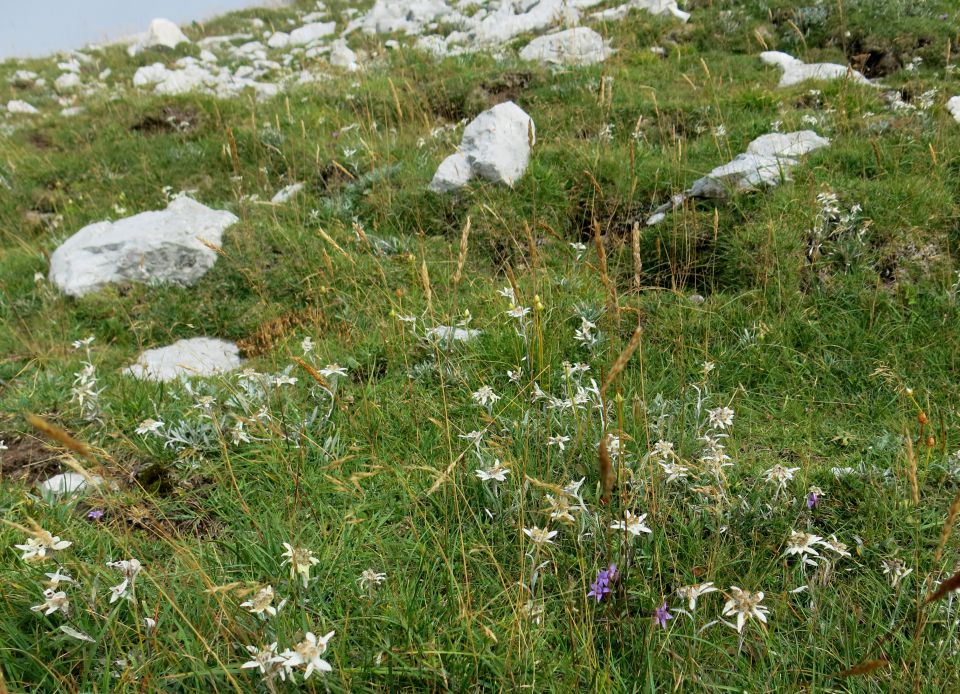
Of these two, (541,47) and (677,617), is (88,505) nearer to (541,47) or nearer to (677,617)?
(677,617)

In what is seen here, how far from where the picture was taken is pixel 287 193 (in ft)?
24.5

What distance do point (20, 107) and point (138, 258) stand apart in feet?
36.2

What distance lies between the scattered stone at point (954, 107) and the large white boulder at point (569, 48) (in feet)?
15.7

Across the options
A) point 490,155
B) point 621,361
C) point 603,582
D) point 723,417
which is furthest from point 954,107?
point 621,361

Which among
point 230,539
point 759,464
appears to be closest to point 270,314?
point 230,539

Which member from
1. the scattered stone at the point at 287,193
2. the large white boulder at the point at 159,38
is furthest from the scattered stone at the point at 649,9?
the large white boulder at the point at 159,38

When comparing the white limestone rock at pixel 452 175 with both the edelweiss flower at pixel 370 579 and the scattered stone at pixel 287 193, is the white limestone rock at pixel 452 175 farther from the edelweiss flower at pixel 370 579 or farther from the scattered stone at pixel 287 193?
the edelweiss flower at pixel 370 579

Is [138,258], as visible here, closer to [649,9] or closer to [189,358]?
[189,358]

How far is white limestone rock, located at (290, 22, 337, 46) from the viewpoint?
19703mm

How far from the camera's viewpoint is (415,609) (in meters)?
2.41

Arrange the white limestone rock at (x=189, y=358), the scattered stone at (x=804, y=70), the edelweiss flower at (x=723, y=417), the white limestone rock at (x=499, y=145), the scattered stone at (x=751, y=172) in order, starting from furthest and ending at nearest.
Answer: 1. the scattered stone at (x=804, y=70)
2. the white limestone rock at (x=499, y=145)
3. the scattered stone at (x=751, y=172)
4. the white limestone rock at (x=189, y=358)
5. the edelweiss flower at (x=723, y=417)

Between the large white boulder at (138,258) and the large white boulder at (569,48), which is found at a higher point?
the large white boulder at (569,48)

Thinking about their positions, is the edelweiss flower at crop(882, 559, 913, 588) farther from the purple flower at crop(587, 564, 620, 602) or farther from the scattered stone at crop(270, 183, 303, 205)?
the scattered stone at crop(270, 183, 303, 205)

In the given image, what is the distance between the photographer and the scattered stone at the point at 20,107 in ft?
44.4
